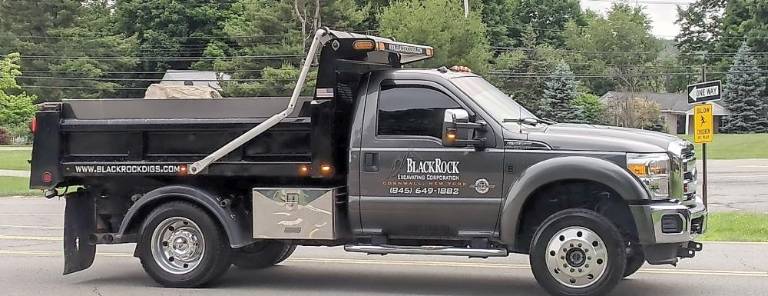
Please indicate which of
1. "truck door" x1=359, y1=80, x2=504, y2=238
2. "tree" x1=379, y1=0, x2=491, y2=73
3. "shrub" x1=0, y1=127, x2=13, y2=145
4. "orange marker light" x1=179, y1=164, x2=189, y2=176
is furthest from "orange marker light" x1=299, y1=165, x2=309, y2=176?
"shrub" x1=0, y1=127, x2=13, y2=145

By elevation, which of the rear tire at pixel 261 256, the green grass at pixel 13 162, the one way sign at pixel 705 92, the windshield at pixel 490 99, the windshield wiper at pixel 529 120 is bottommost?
the rear tire at pixel 261 256

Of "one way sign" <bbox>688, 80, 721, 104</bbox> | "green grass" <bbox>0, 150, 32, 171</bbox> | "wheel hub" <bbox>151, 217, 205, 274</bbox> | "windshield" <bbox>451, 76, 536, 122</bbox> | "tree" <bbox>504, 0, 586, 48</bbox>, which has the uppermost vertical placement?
"tree" <bbox>504, 0, 586, 48</bbox>

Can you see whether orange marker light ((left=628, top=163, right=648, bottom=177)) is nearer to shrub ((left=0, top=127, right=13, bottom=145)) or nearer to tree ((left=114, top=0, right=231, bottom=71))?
shrub ((left=0, top=127, right=13, bottom=145))

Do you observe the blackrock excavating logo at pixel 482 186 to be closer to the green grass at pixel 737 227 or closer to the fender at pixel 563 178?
the fender at pixel 563 178

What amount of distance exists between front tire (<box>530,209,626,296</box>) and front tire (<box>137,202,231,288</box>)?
3.00 meters

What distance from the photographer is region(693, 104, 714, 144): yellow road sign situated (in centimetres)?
1452

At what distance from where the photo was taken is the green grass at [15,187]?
22719 millimetres

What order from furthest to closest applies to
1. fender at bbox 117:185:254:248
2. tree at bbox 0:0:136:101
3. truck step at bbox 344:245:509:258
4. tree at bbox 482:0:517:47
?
tree at bbox 482:0:517:47 < tree at bbox 0:0:136:101 < fender at bbox 117:185:254:248 < truck step at bbox 344:245:509:258

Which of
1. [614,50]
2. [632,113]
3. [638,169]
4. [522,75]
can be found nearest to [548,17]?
[614,50]

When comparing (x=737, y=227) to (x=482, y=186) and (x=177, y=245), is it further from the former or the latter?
(x=177, y=245)

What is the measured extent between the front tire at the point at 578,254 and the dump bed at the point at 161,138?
7.65 ft

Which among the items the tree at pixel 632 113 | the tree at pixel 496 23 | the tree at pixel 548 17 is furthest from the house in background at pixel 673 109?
the tree at pixel 548 17

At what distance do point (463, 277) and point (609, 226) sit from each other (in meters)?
2.10

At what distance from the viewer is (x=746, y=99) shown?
248ft
